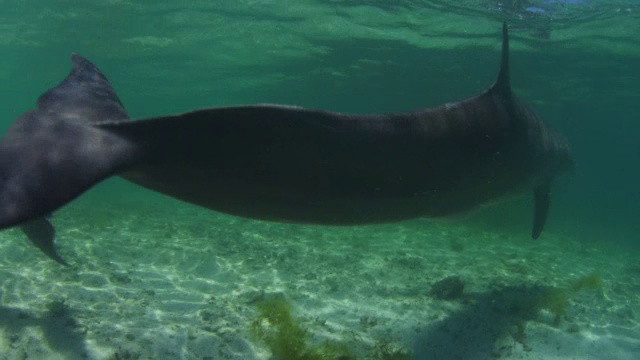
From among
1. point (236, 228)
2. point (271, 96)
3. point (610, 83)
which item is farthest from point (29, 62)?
point (610, 83)

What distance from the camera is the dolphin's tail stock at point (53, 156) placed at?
6.27 feet

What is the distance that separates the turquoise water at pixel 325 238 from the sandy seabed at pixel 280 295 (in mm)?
42

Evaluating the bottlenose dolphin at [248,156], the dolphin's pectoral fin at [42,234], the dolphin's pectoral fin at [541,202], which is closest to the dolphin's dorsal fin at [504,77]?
the bottlenose dolphin at [248,156]

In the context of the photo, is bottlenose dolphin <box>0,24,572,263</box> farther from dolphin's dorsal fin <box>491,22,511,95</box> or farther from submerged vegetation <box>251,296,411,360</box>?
submerged vegetation <box>251,296,411,360</box>

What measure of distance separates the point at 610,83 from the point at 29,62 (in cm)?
4527

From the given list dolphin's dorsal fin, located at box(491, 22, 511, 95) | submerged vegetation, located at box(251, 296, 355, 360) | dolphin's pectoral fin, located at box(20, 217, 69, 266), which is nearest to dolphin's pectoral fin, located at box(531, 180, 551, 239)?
dolphin's dorsal fin, located at box(491, 22, 511, 95)

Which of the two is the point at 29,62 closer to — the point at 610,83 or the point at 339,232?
the point at 339,232

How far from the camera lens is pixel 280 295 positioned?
824 centimetres

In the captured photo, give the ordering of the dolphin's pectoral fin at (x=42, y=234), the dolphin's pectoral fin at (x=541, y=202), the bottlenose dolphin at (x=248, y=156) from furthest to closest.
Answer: the dolphin's pectoral fin at (x=541, y=202), the dolphin's pectoral fin at (x=42, y=234), the bottlenose dolphin at (x=248, y=156)

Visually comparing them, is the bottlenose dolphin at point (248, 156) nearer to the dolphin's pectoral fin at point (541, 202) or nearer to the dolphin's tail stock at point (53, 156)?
the dolphin's tail stock at point (53, 156)

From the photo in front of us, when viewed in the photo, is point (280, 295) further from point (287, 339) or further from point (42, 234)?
point (42, 234)

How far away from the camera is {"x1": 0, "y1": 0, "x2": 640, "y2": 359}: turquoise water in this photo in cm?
651

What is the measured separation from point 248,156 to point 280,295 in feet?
20.3

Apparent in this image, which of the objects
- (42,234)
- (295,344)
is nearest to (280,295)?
(295,344)
